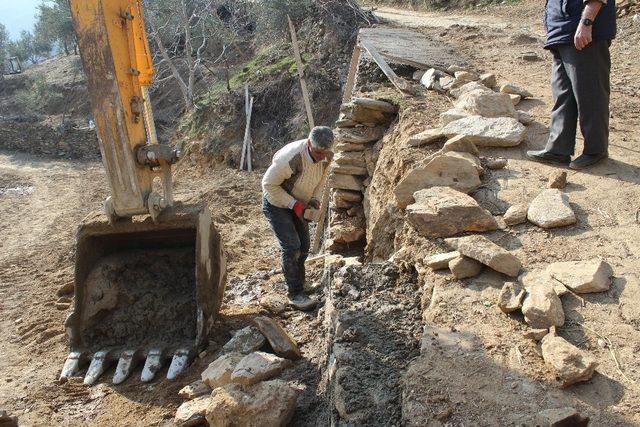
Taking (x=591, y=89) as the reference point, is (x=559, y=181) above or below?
below

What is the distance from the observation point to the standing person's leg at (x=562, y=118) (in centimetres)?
418

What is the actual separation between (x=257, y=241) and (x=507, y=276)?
5.04 meters

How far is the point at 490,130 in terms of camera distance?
15.2ft

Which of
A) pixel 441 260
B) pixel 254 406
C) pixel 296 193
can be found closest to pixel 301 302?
pixel 296 193

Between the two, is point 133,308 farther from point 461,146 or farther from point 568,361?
point 568,361

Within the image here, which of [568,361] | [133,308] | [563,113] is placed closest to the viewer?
[568,361]

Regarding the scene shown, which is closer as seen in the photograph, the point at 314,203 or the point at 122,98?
the point at 122,98

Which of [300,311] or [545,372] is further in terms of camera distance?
[300,311]

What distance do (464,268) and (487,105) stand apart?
224 centimetres

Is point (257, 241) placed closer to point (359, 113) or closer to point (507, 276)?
point (359, 113)

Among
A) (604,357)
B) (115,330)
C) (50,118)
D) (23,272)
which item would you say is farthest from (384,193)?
(50,118)

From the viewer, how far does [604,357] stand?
99.3 inches

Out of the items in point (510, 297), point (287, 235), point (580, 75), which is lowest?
point (287, 235)

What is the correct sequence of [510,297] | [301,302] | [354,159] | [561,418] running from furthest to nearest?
[354,159]
[301,302]
[510,297]
[561,418]
